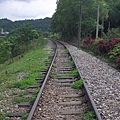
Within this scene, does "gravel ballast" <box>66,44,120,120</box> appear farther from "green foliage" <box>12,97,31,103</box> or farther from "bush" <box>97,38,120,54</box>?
A: "bush" <box>97,38,120,54</box>

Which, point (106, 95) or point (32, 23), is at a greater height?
point (32, 23)

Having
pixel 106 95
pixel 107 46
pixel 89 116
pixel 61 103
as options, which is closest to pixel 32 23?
pixel 107 46

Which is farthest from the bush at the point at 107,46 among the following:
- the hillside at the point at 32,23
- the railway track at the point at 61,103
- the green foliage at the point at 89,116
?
the hillside at the point at 32,23

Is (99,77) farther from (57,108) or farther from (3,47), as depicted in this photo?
(3,47)

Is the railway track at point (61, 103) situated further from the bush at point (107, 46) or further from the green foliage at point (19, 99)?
the bush at point (107, 46)

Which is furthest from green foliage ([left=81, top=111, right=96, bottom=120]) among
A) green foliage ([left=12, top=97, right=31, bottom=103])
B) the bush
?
the bush

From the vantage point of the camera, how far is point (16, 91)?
6656 millimetres

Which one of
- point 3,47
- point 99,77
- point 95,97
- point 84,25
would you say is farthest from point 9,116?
point 84,25

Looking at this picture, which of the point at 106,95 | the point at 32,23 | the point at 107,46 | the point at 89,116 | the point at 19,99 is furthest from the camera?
the point at 32,23

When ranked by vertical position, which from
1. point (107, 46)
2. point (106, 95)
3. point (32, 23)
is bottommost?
point (106, 95)

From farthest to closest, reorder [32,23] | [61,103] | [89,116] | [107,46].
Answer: [32,23] < [107,46] < [61,103] < [89,116]

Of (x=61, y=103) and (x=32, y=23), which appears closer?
(x=61, y=103)

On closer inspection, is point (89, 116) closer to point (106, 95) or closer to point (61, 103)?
point (61, 103)

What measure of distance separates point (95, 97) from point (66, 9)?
33743 millimetres
